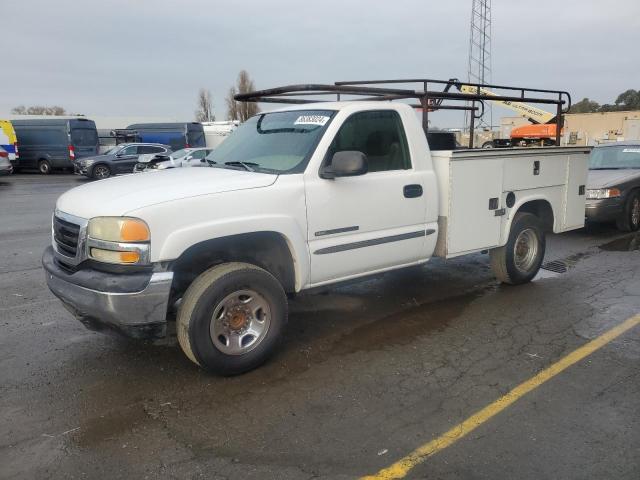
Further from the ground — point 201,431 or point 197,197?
point 197,197

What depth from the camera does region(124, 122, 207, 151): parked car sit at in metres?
33.2

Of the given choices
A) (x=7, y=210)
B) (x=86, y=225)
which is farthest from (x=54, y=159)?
(x=86, y=225)

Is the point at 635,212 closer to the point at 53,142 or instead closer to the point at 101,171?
the point at 101,171

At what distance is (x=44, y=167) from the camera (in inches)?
1080

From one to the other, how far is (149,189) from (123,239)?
1.65 feet

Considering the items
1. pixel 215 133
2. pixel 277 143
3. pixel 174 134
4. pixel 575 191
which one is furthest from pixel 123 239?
pixel 215 133

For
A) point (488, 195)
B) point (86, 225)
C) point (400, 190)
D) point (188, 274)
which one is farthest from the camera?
point (488, 195)

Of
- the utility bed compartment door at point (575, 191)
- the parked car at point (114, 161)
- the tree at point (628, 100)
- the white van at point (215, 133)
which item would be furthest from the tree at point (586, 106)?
the utility bed compartment door at point (575, 191)

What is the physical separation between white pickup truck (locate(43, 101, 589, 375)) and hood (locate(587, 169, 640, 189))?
4580 millimetres

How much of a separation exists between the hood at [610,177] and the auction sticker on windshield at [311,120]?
681cm

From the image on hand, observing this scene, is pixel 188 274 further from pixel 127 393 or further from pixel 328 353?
pixel 328 353

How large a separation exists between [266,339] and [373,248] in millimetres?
1243

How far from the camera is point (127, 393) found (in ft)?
12.3

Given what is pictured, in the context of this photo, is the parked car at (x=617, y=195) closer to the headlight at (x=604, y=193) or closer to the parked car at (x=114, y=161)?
the headlight at (x=604, y=193)
